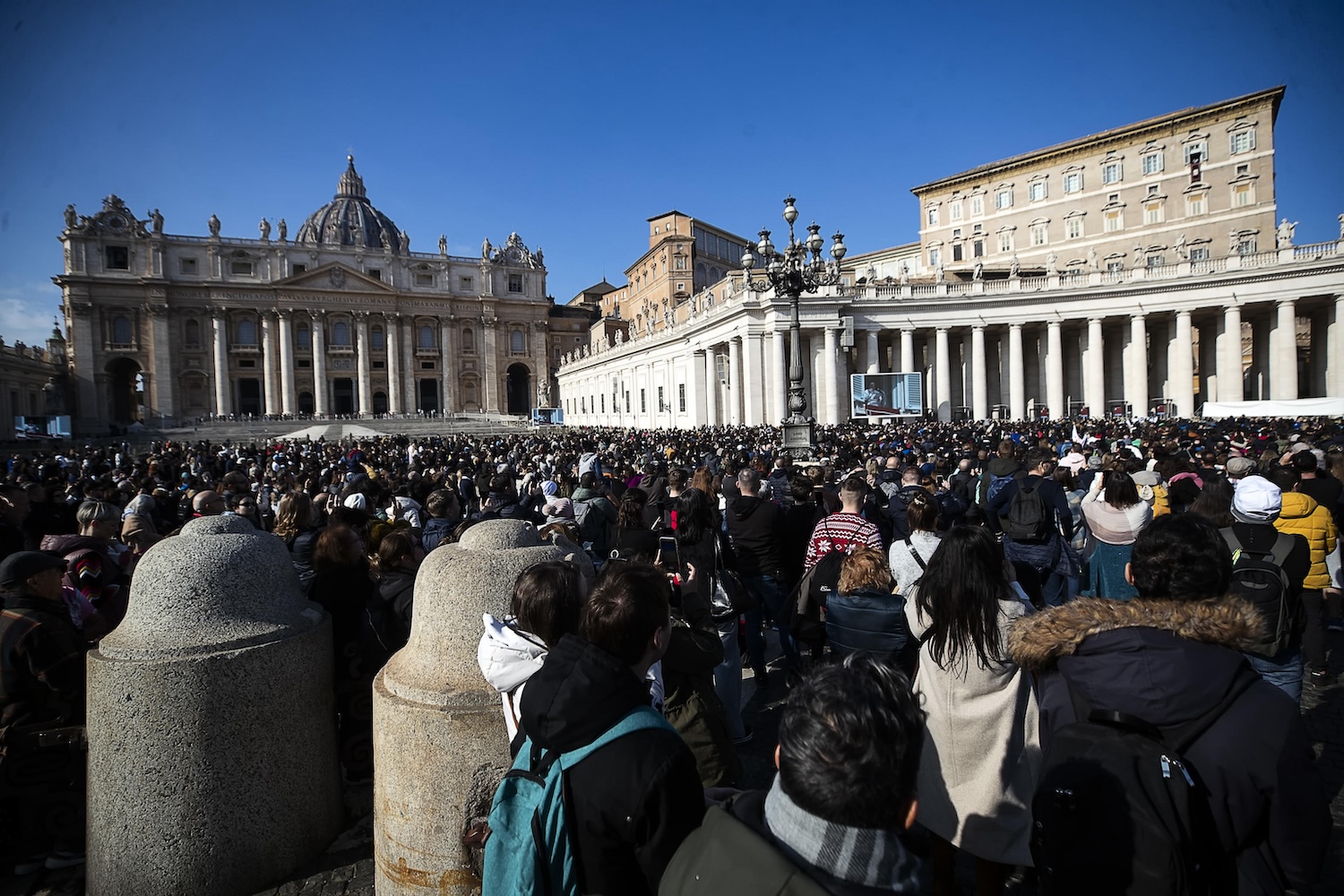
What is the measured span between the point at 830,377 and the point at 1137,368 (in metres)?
17.6

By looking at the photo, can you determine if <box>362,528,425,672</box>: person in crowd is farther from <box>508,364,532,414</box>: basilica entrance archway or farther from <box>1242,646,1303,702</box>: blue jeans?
<box>508,364,532,414</box>: basilica entrance archway

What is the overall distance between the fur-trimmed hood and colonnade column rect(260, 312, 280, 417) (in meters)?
81.3

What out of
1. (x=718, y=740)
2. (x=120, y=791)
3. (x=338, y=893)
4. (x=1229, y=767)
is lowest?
(x=338, y=893)

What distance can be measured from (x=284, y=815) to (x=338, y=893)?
0.46m

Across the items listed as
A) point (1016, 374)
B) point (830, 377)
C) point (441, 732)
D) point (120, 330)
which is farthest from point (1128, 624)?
point (120, 330)

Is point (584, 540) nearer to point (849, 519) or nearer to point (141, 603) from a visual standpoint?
point (849, 519)

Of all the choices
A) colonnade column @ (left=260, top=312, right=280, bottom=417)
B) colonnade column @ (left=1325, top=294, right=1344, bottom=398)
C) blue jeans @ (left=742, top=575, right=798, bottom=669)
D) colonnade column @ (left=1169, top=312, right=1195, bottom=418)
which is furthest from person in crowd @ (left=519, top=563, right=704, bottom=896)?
colonnade column @ (left=260, top=312, right=280, bottom=417)

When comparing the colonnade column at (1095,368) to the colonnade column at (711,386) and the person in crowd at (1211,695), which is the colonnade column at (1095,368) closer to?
the colonnade column at (711,386)

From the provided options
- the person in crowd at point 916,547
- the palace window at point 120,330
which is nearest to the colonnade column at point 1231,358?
the person in crowd at point 916,547

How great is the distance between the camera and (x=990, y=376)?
41.1m

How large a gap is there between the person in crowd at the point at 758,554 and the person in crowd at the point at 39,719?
178 inches

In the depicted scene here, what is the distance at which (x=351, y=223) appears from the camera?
8600 cm

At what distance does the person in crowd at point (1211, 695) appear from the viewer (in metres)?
1.81

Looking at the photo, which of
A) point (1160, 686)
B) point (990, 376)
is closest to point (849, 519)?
point (1160, 686)
